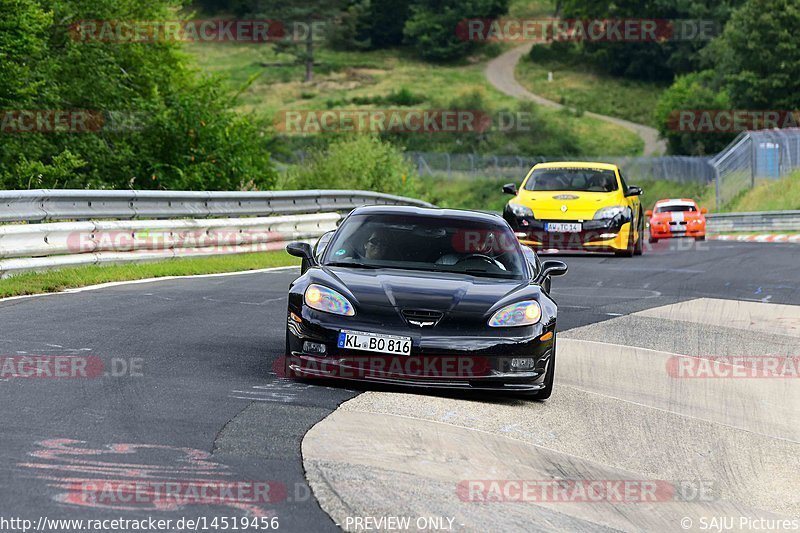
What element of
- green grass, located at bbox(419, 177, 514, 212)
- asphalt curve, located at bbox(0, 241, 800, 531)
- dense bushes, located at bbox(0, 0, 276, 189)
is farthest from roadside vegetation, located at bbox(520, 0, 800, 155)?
asphalt curve, located at bbox(0, 241, 800, 531)

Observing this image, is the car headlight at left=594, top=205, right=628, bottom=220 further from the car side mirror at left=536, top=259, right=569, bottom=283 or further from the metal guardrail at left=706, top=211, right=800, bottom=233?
the metal guardrail at left=706, top=211, right=800, bottom=233

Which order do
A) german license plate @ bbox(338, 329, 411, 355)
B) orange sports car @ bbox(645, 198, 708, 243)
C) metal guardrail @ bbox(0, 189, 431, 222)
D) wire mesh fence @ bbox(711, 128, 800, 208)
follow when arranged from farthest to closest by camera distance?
wire mesh fence @ bbox(711, 128, 800, 208) → orange sports car @ bbox(645, 198, 708, 243) → metal guardrail @ bbox(0, 189, 431, 222) → german license plate @ bbox(338, 329, 411, 355)

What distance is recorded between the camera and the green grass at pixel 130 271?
14.1 meters

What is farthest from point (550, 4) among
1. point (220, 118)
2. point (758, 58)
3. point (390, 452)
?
point (390, 452)

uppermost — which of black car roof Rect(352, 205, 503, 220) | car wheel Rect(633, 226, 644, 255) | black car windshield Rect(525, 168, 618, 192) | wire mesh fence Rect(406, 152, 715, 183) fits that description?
black car roof Rect(352, 205, 503, 220)

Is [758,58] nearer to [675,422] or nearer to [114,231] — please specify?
[114,231]

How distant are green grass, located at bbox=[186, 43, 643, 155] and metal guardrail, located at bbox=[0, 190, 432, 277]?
243 feet

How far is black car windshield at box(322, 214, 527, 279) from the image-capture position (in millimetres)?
9898

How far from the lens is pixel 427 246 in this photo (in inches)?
400

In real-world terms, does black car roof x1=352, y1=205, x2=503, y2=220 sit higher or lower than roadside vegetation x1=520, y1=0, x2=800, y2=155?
higher

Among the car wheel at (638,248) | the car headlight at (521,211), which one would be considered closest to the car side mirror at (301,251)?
the car headlight at (521,211)

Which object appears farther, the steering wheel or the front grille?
the steering wheel

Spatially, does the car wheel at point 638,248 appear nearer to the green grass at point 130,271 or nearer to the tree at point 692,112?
the green grass at point 130,271

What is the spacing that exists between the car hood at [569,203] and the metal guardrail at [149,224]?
376cm
